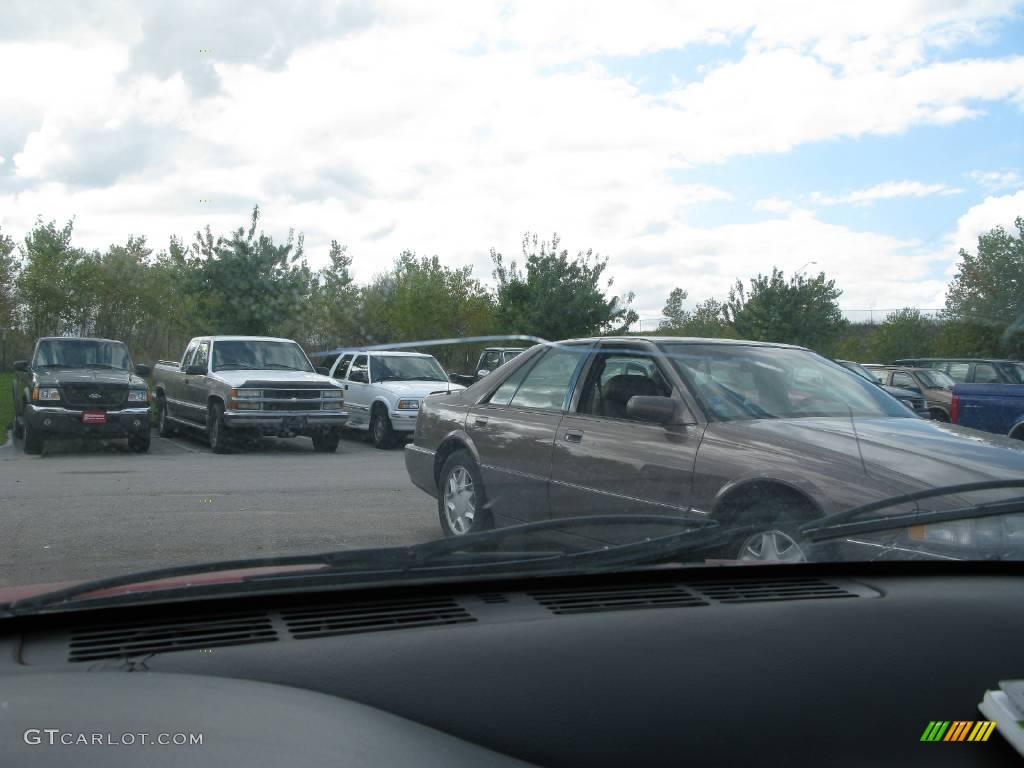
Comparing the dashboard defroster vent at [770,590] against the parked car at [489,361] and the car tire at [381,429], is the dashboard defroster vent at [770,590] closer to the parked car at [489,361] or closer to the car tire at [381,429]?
the parked car at [489,361]

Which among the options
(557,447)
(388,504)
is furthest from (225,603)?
(388,504)

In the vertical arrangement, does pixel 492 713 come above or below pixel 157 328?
below

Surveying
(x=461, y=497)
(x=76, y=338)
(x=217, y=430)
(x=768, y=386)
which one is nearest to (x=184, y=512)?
(x=461, y=497)

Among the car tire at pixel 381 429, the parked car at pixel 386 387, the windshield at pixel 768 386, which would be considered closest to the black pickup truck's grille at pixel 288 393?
the parked car at pixel 386 387

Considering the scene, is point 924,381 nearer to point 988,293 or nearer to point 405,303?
point 988,293

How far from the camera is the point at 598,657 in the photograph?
8.56ft

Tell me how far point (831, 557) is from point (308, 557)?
5.88ft

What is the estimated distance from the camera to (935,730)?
2.69 m

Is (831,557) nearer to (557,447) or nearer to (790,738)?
(790,738)

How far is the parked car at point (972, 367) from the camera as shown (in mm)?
11812

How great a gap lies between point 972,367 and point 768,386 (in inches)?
342

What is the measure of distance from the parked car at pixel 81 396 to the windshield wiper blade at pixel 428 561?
34.4ft

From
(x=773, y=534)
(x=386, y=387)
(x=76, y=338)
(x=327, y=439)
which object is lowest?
(x=327, y=439)

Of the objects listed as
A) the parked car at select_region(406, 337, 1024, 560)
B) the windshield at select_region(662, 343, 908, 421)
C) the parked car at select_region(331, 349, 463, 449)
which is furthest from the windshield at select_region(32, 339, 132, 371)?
the windshield at select_region(662, 343, 908, 421)
